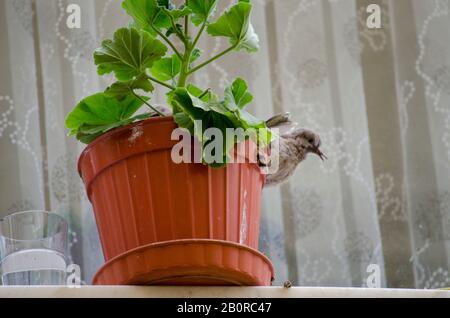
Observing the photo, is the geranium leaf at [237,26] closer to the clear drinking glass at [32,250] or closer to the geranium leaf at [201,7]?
the geranium leaf at [201,7]

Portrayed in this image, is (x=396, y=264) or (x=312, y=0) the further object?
(x=312, y=0)

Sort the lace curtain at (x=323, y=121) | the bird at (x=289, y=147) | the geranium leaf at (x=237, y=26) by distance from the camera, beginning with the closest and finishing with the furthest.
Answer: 1. the geranium leaf at (x=237, y=26)
2. the bird at (x=289, y=147)
3. the lace curtain at (x=323, y=121)

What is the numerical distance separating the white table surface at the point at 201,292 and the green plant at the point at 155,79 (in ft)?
0.55

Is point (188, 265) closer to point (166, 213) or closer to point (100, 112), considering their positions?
point (166, 213)

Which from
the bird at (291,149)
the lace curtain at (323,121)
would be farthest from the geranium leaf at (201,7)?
the lace curtain at (323,121)

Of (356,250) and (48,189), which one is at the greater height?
(48,189)

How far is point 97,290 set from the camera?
3.70ft

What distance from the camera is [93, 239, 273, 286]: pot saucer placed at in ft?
3.73

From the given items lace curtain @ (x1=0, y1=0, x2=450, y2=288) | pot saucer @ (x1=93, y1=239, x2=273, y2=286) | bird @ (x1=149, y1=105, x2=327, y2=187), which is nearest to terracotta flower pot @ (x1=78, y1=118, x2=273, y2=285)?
pot saucer @ (x1=93, y1=239, x2=273, y2=286)

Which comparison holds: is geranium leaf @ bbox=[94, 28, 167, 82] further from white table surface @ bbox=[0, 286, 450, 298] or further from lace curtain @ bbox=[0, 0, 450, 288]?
lace curtain @ bbox=[0, 0, 450, 288]

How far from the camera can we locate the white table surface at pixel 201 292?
1131mm
